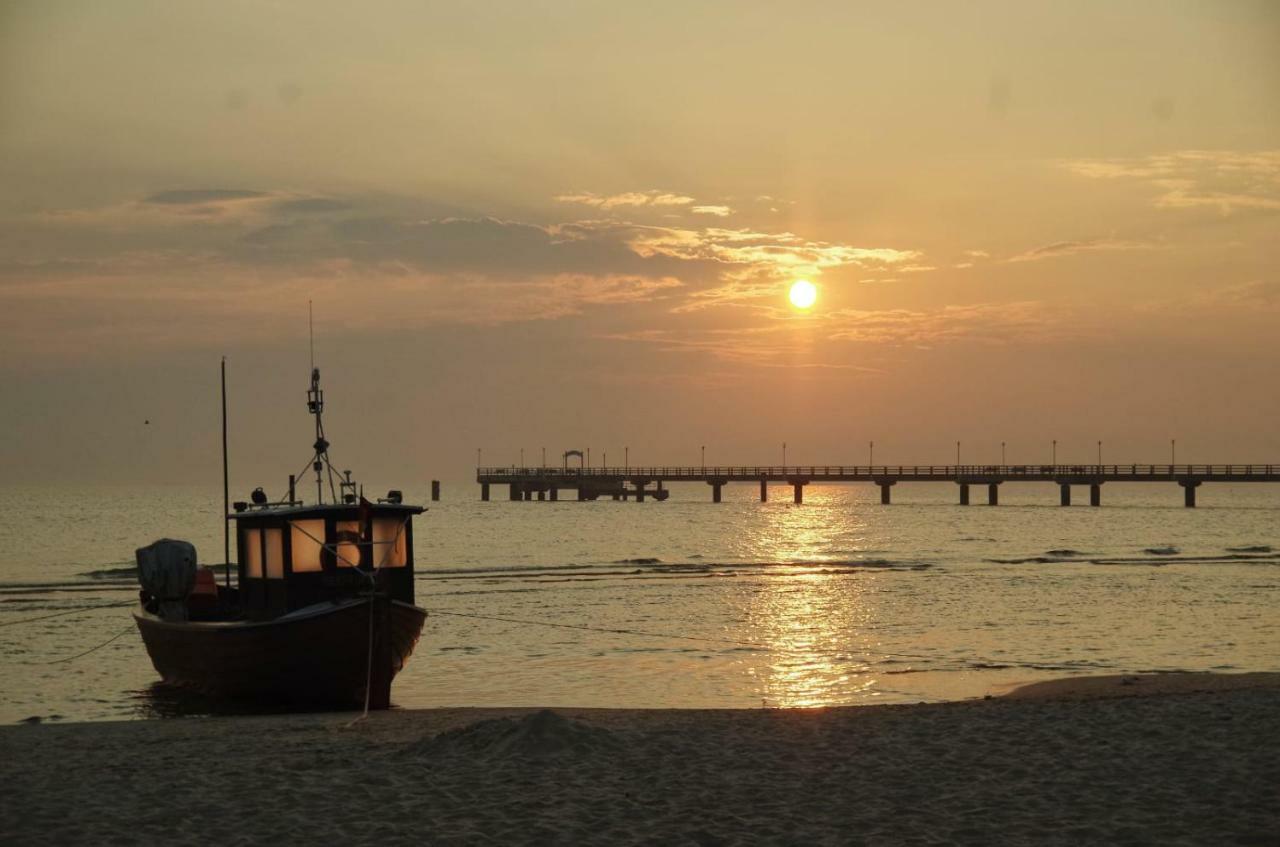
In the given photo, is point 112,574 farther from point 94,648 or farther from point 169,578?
point 169,578

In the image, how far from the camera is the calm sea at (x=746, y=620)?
23.5 m

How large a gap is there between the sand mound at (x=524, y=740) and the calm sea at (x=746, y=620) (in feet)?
24.1

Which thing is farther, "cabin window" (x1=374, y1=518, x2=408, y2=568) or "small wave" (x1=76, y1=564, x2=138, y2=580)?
"small wave" (x1=76, y1=564, x2=138, y2=580)

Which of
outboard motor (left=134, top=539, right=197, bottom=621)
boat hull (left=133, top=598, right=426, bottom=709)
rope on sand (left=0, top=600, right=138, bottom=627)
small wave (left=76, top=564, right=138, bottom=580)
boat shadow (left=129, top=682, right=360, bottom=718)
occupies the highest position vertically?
outboard motor (left=134, top=539, right=197, bottom=621)

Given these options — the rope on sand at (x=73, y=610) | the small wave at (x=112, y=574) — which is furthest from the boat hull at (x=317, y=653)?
the small wave at (x=112, y=574)

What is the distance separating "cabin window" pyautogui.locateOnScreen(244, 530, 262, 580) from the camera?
69.9 feet

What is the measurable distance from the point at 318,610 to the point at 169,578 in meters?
5.67

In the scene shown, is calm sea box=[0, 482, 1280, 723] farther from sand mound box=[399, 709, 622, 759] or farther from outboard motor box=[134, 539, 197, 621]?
sand mound box=[399, 709, 622, 759]

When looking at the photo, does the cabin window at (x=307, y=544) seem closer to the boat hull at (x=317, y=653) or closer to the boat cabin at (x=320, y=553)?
the boat cabin at (x=320, y=553)

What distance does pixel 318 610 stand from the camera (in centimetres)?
2014

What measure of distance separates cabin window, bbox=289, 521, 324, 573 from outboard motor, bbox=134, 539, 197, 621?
14.2 feet

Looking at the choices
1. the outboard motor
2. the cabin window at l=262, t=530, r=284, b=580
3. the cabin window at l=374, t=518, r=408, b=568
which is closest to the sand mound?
the cabin window at l=374, t=518, r=408, b=568

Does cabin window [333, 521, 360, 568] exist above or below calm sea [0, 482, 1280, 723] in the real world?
above

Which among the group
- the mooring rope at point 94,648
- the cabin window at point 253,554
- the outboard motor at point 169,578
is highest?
the cabin window at point 253,554
